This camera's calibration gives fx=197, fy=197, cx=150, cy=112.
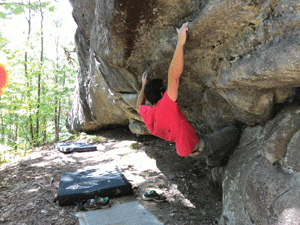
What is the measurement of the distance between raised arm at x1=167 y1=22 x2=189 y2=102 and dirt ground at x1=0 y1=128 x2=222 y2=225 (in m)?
2.38

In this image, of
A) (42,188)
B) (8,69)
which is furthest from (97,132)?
(42,188)

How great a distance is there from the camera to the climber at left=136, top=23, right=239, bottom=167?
2.89m

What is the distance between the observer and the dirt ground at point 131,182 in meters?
3.85

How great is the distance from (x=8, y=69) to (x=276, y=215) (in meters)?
11.5

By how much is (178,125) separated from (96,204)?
2.43 m

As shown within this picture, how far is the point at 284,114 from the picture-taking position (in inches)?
104

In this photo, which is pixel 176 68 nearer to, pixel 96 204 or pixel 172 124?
pixel 172 124

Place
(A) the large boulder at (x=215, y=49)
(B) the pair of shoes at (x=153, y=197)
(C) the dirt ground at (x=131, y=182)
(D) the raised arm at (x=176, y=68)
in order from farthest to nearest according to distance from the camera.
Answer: (B) the pair of shoes at (x=153, y=197), (C) the dirt ground at (x=131, y=182), (D) the raised arm at (x=176, y=68), (A) the large boulder at (x=215, y=49)

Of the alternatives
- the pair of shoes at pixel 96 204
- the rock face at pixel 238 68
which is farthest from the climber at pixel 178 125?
the pair of shoes at pixel 96 204

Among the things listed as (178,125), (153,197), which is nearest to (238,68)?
(178,125)

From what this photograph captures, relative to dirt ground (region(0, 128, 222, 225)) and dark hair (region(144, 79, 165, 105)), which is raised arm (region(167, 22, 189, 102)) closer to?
dark hair (region(144, 79, 165, 105))

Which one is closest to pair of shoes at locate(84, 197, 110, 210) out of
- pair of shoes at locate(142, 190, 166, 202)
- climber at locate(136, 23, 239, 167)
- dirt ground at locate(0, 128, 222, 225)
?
dirt ground at locate(0, 128, 222, 225)

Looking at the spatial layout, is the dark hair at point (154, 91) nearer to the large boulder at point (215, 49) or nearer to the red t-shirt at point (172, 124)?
the red t-shirt at point (172, 124)

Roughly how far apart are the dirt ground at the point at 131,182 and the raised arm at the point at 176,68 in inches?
93.8
